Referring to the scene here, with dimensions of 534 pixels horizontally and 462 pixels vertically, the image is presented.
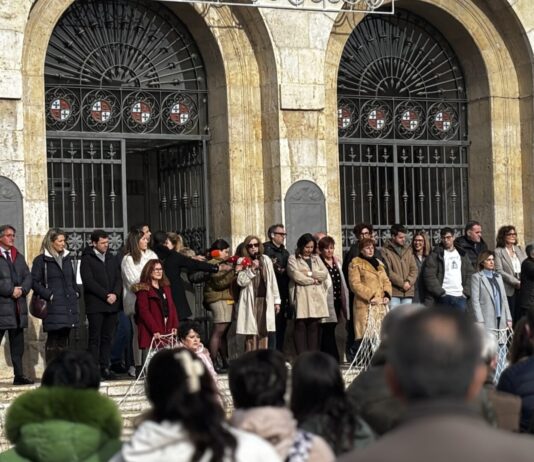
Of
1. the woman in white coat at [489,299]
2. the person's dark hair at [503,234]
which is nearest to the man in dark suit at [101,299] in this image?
the woman in white coat at [489,299]

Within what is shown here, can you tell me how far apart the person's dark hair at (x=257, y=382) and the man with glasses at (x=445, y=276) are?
412 inches

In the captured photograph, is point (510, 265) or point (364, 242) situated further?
point (510, 265)

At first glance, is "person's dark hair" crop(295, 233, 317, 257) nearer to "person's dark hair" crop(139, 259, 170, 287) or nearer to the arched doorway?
"person's dark hair" crop(139, 259, 170, 287)

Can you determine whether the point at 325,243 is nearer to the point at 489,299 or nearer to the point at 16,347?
the point at 489,299

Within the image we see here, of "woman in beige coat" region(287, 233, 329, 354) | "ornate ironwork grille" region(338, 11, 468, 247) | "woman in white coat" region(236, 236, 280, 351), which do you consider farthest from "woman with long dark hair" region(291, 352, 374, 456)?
"ornate ironwork grille" region(338, 11, 468, 247)

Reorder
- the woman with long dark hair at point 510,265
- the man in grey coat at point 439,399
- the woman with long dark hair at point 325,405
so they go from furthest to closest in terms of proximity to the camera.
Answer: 1. the woman with long dark hair at point 510,265
2. the woman with long dark hair at point 325,405
3. the man in grey coat at point 439,399

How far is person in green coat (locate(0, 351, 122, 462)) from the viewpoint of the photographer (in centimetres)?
545

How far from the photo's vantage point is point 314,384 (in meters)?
5.67

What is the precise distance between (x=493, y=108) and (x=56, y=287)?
7086mm

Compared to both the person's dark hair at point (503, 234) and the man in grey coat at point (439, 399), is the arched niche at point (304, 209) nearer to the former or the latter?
the person's dark hair at point (503, 234)

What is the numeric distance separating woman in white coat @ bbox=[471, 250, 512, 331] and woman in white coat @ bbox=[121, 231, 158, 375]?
3543mm

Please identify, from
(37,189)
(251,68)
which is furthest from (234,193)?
(37,189)

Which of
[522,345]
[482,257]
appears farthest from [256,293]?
[522,345]

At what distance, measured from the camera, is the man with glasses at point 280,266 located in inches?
611
